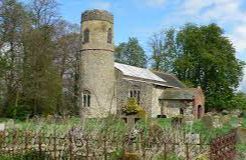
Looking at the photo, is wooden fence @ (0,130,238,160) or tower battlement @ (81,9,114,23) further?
tower battlement @ (81,9,114,23)

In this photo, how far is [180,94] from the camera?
4744 centimetres

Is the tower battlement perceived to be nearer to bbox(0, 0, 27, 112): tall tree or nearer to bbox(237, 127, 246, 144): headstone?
bbox(0, 0, 27, 112): tall tree

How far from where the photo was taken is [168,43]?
2648 inches

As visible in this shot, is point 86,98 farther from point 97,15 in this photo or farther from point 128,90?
point 97,15

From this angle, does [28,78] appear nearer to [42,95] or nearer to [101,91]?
[42,95]

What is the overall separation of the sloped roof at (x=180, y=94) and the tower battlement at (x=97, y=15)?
408 inches

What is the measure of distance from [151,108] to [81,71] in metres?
8.30

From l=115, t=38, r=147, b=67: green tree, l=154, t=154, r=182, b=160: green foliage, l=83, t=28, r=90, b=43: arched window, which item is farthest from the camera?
l=115, t=38, r=147, b=67: green tree

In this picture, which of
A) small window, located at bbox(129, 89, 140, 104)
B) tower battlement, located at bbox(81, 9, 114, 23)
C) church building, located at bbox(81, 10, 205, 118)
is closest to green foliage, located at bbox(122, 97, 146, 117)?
church building, located at bbox(81, 10, 205, 118)

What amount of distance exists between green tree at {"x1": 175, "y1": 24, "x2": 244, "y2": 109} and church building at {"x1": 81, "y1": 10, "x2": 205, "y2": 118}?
12.5 metres

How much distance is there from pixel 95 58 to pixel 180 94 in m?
10.4

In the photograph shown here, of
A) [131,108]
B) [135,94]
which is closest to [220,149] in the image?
[131,108]

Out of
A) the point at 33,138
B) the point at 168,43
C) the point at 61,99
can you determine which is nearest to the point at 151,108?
the point at 61,99

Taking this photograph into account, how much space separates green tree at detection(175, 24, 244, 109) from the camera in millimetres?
59219
